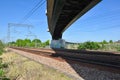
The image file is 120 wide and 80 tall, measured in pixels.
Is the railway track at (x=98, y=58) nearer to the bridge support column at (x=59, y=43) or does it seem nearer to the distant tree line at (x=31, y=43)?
the bridge support column at (x=59, y=43)

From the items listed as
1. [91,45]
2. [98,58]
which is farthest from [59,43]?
[98,58]

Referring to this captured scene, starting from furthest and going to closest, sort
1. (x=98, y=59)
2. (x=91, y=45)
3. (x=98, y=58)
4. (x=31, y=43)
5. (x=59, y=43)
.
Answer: (x=31, y=43) → (x=59, y=43) → (x=91, y=45) → (x=98, y=58) → (x=98, y=59)

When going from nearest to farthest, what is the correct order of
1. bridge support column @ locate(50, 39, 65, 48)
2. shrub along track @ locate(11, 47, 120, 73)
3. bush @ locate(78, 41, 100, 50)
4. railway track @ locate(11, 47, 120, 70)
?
1. shrub along track @ locate(11, 47, 120, 73)
2. railway track @ locate(11, 47, 120, 70)
3. bush @ locate(78, 41, 100, 50)
4. bridge support column @ locate(50, 39, 65, 48)

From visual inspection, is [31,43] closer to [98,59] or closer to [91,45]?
[91,45]

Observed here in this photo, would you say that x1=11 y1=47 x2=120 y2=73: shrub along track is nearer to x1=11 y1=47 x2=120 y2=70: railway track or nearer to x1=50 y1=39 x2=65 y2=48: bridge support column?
x1=11 y1=47 x2=120 y2=70: railway track

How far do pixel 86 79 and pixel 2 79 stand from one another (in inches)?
182

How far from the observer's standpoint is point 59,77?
10984mm

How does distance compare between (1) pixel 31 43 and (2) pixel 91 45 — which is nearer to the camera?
(2) pixel 91 45

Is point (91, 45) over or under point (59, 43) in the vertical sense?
under

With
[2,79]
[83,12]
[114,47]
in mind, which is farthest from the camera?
[114,47]

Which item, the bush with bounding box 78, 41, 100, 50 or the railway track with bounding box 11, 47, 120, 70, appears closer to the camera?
the railway track with bounding box 11, 47, 120, 70

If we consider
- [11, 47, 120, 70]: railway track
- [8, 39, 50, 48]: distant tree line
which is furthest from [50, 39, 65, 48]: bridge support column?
[11, 47, 120, 70]: railway track

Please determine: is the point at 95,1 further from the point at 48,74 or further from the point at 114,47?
the point at 114,47

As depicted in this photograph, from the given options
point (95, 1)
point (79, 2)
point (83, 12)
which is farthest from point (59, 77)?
point (83, 12)
